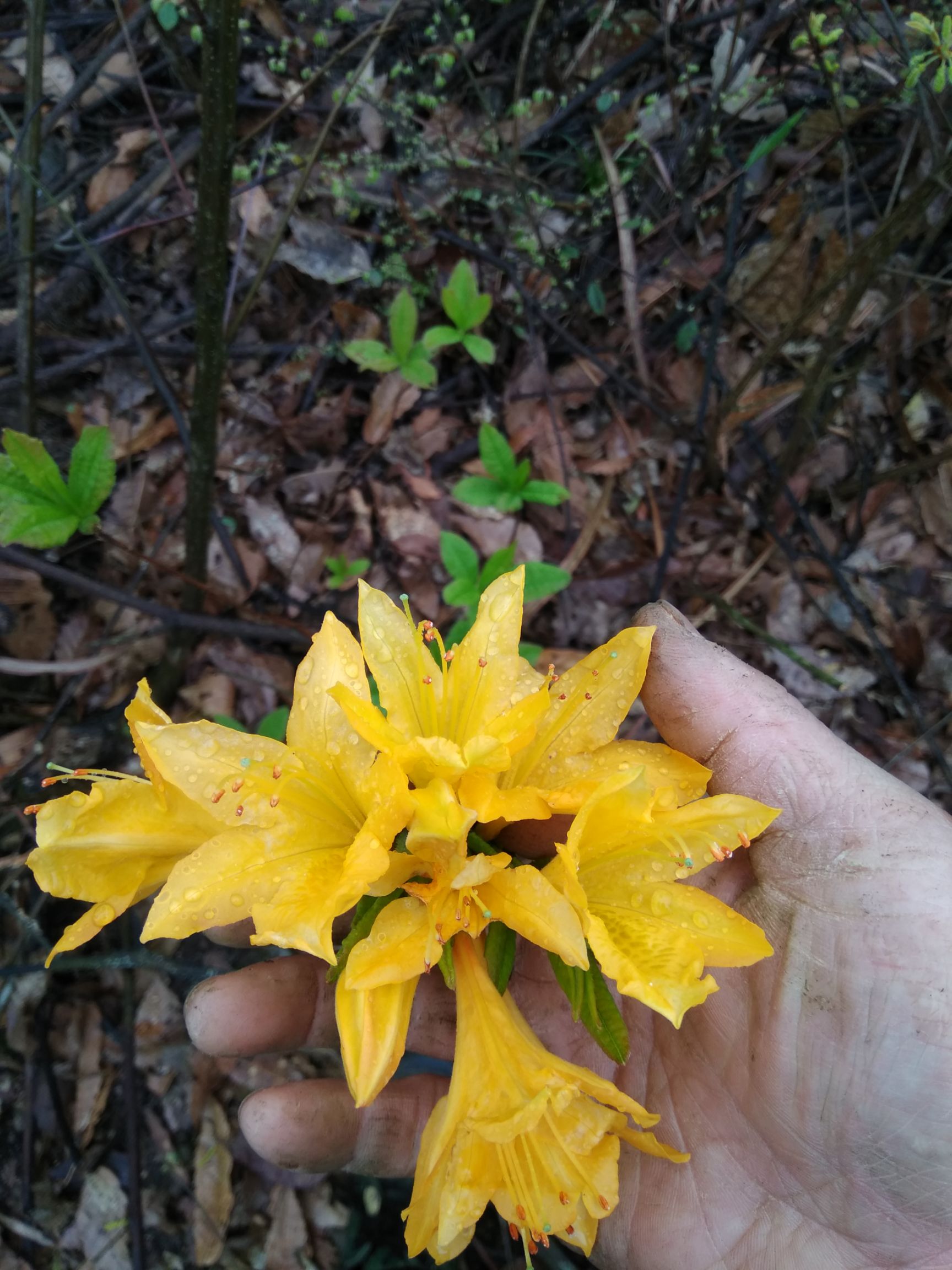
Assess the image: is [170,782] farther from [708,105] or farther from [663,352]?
[708,105]

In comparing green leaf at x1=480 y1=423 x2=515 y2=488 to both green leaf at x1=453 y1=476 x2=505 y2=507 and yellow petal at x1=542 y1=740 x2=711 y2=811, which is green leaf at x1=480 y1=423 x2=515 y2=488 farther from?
yellow petal at x1=542 y1=740 x2=711 y2=811

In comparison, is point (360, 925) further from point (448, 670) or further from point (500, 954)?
point (448, 670)

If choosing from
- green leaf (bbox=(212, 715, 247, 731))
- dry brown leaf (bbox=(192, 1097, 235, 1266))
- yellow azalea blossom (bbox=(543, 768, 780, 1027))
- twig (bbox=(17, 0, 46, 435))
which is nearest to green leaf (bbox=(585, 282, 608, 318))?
twig (bbox=(17, 0, 46, 435))

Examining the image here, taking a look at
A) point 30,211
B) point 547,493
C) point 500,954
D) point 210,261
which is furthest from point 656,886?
point 30,211

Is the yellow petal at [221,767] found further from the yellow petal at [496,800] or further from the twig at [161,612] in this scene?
the twig at [161,612]

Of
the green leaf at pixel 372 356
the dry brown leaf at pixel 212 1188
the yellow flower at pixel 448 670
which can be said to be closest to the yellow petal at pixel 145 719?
the yellow flower at pixel 448 670

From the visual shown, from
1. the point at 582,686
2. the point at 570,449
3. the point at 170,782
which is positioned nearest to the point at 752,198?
the point at 570,449

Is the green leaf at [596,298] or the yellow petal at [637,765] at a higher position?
the green leaf at [596,298]
